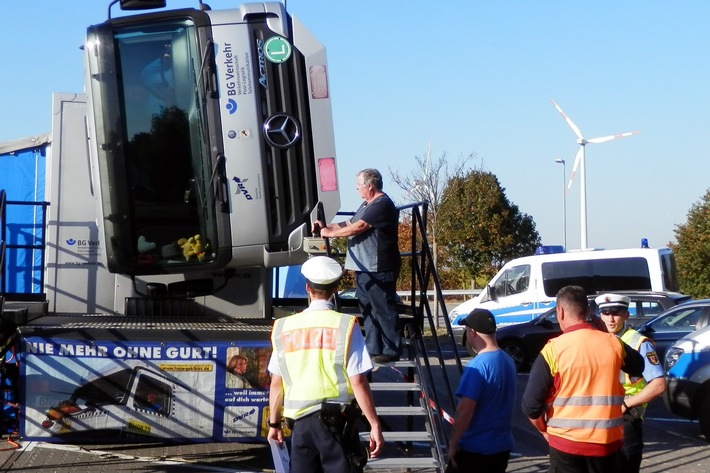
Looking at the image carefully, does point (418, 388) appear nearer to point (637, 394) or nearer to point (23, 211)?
point (637, 394)

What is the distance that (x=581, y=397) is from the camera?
5.27 meters

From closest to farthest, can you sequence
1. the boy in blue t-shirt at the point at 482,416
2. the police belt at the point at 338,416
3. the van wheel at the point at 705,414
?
the police belt at the point at 338,416
the boy in blue t-shirt at the point at 482,416
the van wheel at the point at 705,414

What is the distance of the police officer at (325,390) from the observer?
16.7 ft

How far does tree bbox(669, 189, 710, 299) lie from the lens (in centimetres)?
3378

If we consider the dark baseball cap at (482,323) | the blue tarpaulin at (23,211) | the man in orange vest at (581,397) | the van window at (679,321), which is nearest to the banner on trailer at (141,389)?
the blue tarpaulin at (23,211)

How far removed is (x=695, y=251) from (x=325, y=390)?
1230 inches

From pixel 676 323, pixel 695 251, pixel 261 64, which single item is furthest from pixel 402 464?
pixel 695 251

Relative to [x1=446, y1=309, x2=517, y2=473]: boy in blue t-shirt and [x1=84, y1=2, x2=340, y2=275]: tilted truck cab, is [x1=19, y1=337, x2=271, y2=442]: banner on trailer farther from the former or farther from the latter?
[x1=446, y1=309, x2=517, y2=473]: boy in blue t-shirt

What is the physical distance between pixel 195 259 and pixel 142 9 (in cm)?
224

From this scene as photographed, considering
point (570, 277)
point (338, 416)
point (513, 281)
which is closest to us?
point (338, 416)

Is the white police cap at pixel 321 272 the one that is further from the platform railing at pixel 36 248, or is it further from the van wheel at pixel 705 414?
the van wheel at pixel 705 414

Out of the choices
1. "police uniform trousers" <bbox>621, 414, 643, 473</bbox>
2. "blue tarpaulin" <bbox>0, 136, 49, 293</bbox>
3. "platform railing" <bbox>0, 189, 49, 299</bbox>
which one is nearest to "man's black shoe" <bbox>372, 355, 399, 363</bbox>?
"police uniform trousers" <bbox>621, 414, 643, 473</bbox>

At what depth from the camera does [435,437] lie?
7.69m

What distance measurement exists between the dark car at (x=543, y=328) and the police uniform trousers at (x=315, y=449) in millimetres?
13376
